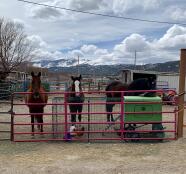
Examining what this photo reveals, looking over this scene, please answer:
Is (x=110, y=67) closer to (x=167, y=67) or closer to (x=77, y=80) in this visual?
(x=167, y=67)

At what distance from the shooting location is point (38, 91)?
10.6m

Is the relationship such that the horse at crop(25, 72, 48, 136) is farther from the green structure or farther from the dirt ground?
the green structure

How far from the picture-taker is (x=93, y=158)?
8.18 m

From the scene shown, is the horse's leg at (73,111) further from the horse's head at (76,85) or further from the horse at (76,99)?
the horse's head at (76,85)

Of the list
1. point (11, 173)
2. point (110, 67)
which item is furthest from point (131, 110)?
point (110, 67)

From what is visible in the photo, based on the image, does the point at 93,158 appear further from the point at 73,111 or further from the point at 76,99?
the point at 73,111

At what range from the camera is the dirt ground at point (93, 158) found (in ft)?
23.7

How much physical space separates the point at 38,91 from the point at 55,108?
2.31 feet

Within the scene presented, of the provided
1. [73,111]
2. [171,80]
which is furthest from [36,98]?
[171,80]

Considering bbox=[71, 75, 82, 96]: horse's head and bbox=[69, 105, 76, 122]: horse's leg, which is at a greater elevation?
bbox=[71, 75, 82, 96]: horse's head

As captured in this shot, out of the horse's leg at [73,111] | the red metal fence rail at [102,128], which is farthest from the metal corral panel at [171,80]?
the horse's leg at [73,111]

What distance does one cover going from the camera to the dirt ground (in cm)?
724

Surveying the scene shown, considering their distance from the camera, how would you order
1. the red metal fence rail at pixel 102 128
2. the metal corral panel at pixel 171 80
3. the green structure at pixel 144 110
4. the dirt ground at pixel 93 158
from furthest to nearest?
the metal corral panel at pixel 171 80 → the green structure at pixel 144 110 → the red metal fence rail at pixel 102 128 → the dirt ground at pixel 93 158

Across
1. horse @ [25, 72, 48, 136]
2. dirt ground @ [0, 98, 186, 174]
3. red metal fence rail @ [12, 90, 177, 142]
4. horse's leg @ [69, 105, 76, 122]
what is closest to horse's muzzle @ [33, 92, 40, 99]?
horse @ [25, 72, 48, 136]
